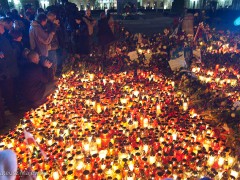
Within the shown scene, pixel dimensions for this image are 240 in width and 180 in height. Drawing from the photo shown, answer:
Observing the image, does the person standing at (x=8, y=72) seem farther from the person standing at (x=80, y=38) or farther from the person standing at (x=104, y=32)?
the person standing at (x=104, y=32)

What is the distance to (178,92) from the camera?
5738 millimetres

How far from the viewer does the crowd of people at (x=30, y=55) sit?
5.22 m

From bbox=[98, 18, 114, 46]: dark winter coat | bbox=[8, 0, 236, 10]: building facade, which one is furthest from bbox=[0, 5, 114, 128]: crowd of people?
bbox=[8, 0, 236, 10]: building facade

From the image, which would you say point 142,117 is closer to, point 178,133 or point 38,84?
point 178,133

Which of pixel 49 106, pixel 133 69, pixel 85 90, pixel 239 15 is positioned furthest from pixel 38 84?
pixel 239 15

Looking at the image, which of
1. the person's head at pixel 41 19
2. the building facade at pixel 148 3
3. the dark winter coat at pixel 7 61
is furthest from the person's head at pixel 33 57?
the building facade at pixel 148 3

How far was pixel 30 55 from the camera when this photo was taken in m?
5.31

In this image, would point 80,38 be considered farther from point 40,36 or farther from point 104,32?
point 40,36

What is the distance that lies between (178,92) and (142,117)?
1419 millimetres

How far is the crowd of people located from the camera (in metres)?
5.22

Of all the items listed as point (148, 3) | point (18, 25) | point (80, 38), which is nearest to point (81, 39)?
point (80, 38)

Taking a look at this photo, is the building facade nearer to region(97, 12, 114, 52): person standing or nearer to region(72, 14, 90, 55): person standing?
region(97, 12, 114, 52): person standing

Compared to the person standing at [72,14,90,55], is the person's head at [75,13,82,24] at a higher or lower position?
higher

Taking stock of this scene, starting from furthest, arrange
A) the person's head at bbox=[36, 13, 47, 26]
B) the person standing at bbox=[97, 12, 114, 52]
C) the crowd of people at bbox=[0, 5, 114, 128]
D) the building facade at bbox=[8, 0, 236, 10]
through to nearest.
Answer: the building facade at bbox=[8, 0, 236, 10] < the person standing at bbox=[97, 12, 114, 52] < the person's head at bbox=[36, 13, 47, 26] < the crowd of people at bbox=[0, 5, 114, 128]
